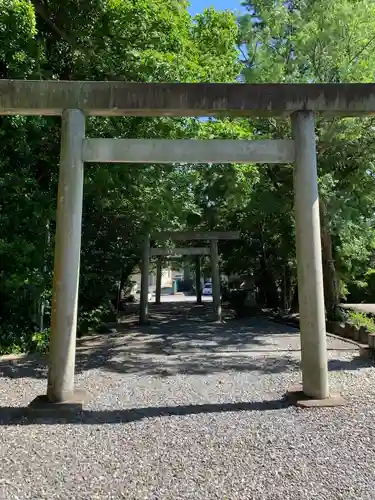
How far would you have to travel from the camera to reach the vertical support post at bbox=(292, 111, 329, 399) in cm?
503

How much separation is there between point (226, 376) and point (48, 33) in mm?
7483

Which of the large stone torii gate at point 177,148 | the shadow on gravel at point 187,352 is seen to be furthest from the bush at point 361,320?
the large stone torii gate at point 177,148

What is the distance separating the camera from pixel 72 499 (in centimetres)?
297

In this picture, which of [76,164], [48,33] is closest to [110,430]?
[76,164]

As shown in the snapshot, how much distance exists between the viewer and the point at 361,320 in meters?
12.3

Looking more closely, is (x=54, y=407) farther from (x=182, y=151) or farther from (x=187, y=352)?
(x=187, y=352)

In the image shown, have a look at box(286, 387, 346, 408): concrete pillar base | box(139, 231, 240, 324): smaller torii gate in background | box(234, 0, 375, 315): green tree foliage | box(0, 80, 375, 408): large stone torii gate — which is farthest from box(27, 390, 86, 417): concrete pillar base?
box(139, 231, 240, 324): smaller torii gate in background

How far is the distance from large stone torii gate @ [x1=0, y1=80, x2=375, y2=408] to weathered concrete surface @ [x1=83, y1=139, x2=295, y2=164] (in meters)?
0.01

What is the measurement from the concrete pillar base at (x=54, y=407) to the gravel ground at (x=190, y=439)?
0.41 feet

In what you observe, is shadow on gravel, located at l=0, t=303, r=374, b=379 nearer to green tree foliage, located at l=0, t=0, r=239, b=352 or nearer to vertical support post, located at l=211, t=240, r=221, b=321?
green tree foliage, located at l=0, t=0, r=239, b=352

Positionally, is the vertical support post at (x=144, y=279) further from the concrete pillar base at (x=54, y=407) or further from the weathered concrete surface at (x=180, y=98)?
the concrete pillar base at (x=54, y=407)

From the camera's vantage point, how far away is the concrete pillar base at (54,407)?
4707mm

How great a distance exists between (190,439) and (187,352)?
5655 millimetres

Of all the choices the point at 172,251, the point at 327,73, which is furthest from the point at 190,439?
the point at 172,251
